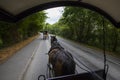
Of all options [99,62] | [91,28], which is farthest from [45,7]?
[91,28]

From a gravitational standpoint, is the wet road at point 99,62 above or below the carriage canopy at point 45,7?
below

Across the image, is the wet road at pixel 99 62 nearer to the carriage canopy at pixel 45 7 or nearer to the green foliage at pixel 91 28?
the carriage canopy at pixel 45 7

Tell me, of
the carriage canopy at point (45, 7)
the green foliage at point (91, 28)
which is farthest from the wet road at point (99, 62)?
the green foliage at point (91, 28)

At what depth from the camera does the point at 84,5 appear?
5.04 metres

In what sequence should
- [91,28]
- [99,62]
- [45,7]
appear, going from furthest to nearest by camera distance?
1. [91,28]
2. [99,62]
3. [45,7]

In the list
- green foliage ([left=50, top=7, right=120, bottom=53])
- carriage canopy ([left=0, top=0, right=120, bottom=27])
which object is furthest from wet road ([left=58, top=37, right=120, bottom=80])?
green foliage ([left=50, top=7, right=120, bottom=53])

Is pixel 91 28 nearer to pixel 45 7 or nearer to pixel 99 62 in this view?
pixel 99 62

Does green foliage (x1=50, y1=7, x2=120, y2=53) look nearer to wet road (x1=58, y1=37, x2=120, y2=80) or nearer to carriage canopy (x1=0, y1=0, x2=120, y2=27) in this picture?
wet road (x1=58, y1=37, x2=120, y2=80)

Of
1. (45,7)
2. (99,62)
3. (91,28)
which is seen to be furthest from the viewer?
(91,28)

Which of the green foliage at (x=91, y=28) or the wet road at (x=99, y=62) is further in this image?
the green foliage at (x=91, y=28)

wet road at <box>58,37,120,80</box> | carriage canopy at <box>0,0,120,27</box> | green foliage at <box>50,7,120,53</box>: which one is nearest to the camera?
carriage canopy at <box>0,0,120,27</box>

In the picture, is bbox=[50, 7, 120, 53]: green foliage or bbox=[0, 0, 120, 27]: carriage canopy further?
bbox=[50, 7, 120, 53]: green foliage

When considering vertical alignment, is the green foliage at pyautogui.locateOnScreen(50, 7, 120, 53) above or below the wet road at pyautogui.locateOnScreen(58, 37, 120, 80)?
above

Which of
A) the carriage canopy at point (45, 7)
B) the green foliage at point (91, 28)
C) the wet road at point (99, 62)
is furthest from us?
the green foliage at point (91, 28)
